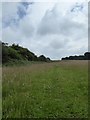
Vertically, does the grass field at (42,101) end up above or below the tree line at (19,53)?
below

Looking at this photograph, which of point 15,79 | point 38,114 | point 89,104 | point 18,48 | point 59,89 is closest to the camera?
point 38,114

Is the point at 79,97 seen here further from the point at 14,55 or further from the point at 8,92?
the point at 14,55

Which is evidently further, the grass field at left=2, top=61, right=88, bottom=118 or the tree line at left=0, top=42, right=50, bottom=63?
the tree line at left=0, top=42, right=50, bottom=63

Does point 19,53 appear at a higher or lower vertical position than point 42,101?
higher

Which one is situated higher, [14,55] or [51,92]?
[14,55]

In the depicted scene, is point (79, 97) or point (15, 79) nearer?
point (79, 97)

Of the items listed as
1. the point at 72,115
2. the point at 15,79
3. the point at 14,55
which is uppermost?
the point at 14,55

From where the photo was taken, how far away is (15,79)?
1078 cm

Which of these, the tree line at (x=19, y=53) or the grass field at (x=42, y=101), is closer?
the grass field at (x=42, y=101)

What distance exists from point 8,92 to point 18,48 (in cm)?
4152

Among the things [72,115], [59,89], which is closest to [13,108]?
[72,115]

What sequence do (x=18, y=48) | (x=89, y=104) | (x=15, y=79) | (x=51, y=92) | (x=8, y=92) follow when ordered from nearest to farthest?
(x=89, y=104), (x=8, y=92), (x=51, y=92), (x=15, y=79), (x=18, y=48)

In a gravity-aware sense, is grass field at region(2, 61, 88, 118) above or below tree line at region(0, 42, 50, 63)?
below

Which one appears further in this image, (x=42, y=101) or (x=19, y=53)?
(x=19, y=53)
